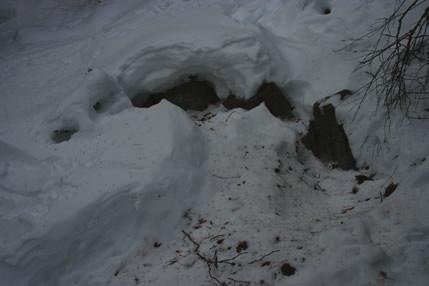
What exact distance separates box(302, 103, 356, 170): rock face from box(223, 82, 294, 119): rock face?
430 millimetres

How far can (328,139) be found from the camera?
3893 millimetres

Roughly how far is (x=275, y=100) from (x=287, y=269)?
8.31 feet

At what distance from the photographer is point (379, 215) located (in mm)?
2576

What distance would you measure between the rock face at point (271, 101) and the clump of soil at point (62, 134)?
1902 mm

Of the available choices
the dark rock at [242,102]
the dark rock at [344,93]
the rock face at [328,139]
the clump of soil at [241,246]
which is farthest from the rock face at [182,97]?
the clump of soil at [241,246]

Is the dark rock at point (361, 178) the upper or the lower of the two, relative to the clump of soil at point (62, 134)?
upper

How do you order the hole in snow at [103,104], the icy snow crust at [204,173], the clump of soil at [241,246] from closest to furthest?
the icy snow crust at [204,173], the clump of soil at [241,246], the hole in snow at [103,104]

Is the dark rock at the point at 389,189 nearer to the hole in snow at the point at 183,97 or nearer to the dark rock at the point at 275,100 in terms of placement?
the dark rock at the point at 275,100

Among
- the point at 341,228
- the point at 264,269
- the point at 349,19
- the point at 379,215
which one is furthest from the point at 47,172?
the point at 349,19

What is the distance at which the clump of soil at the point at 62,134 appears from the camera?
3701 mm

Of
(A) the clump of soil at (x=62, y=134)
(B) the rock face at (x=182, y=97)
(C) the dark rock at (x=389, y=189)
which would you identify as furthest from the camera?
(B) the rock face at (x=182, y=97)

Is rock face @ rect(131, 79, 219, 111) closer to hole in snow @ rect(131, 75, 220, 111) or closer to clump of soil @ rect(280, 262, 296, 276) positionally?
hole in snow @ rect(131, 75, 220, 111)

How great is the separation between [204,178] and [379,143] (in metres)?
1.78

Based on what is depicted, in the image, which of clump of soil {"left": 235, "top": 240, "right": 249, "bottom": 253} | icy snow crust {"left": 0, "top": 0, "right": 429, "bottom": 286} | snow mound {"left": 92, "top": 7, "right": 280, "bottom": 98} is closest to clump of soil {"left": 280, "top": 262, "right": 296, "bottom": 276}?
icy snow crust {"left": 0, "top": 0, "right": 429, "bottom": 286}
